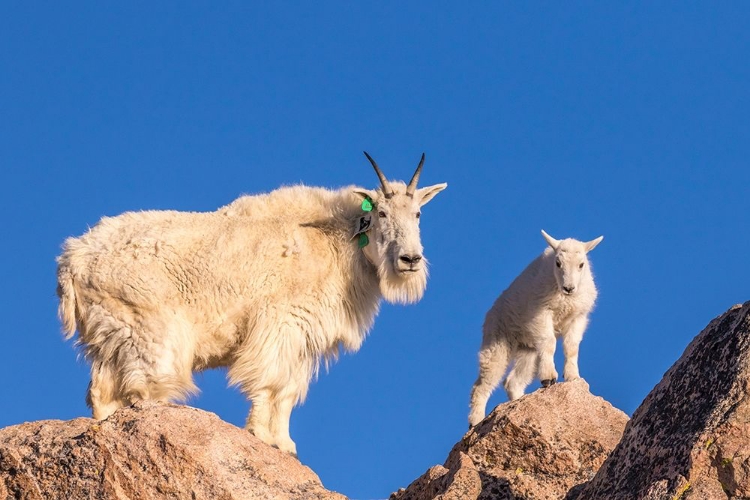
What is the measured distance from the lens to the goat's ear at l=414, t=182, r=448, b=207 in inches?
425

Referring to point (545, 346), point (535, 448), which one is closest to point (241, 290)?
point (545, 346)

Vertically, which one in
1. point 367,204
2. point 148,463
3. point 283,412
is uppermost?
point 367,204

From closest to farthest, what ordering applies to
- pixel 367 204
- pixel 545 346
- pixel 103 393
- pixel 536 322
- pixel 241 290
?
1. pixel 103 393
2. pixel 241 290
3. pixel 367 204
4. pixel 545 346
5. pixel 536 322

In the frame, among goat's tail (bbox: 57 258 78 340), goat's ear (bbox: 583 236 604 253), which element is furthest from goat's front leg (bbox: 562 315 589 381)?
goat's tail (bbox: 57 258 78 340)

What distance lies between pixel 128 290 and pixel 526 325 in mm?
4368

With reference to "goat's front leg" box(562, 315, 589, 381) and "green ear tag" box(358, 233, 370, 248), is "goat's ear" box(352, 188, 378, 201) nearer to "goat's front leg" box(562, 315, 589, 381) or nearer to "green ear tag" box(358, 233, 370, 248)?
"green ear tag" box(358, 233, 370, 248)

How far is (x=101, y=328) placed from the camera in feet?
31.0

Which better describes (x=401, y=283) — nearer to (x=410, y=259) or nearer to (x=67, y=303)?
(x=410, y=259)

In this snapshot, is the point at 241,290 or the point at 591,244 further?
the point at 591,244

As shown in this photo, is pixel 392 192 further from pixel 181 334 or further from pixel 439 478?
pixel 439 478

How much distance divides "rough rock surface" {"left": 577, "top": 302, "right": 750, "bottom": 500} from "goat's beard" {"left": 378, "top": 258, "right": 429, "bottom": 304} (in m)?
5.89

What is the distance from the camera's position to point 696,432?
420cm

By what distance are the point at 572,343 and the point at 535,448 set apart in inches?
181

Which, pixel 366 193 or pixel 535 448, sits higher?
pixel 366 193
